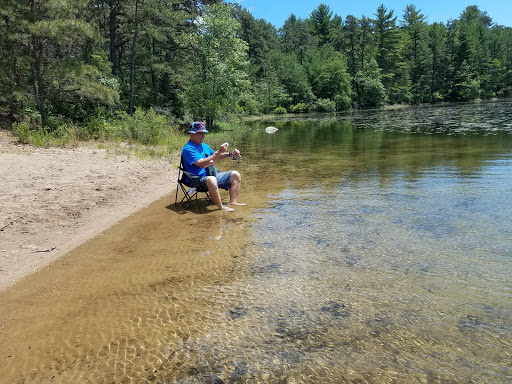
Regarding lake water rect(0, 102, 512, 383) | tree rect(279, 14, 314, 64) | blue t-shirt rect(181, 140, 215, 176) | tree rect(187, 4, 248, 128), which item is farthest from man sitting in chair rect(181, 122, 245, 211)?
tree rect(279, 14, 314, 64)

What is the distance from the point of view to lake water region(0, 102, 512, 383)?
8.73 feet

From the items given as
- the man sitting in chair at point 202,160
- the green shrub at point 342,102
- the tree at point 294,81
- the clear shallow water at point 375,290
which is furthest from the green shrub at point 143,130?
the green shrub at point 342,102

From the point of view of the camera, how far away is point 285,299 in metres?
3.58

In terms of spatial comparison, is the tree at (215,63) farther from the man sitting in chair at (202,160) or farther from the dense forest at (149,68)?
the man sitting in chair at (202,160)

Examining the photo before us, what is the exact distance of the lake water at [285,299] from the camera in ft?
8.73

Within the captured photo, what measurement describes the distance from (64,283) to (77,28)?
14.9 m

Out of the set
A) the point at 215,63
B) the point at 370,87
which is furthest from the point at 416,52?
the point at 215,63

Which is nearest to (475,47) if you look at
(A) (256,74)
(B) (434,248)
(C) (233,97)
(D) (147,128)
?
(A) (256,74)

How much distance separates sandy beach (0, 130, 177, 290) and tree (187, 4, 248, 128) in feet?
48.7

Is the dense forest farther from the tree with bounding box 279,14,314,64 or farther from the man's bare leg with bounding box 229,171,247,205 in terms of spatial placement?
the man's bare leg with bounding box 229,171,247,205

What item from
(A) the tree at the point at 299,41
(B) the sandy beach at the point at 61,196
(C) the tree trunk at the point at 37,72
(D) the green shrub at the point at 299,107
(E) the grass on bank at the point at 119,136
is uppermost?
Answer: (A) the tree at the point at 299,41

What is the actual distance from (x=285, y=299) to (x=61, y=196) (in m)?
5.16

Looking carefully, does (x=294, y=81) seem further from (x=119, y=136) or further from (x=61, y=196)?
(x=61, y=196)

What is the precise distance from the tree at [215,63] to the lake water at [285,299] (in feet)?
64.4
